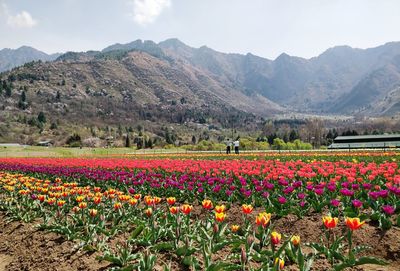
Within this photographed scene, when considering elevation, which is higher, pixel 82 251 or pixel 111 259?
pixel 111 259

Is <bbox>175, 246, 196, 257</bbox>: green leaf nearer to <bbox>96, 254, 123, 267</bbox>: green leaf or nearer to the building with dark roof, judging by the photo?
<bbox>96, 254, 123, 267</bbox>: green leaf

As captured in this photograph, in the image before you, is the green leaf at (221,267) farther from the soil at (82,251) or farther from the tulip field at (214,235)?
the soil at (82,251)

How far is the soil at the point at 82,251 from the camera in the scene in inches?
276

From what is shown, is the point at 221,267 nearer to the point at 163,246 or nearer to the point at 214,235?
→ the point at 214,235

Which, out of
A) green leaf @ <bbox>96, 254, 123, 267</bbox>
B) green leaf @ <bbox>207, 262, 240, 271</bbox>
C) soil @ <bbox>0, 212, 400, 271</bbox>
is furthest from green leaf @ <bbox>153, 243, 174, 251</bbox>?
green leaf @ <bbox>207, 262, 240, 271</bbox>

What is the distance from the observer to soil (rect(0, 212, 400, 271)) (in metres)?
7.01

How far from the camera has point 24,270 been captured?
766 centimetres

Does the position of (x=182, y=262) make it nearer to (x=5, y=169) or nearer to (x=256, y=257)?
(x=256, y=257)

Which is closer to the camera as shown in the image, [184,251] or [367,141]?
[184,251]

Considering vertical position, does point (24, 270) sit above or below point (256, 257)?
below

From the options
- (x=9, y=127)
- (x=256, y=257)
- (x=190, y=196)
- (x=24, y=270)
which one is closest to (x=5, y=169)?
(x=190, y=196)

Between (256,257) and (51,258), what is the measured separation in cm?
437

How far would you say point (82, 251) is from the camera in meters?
7.80

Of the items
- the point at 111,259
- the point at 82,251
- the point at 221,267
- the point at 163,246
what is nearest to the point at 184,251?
the point at 163,246
